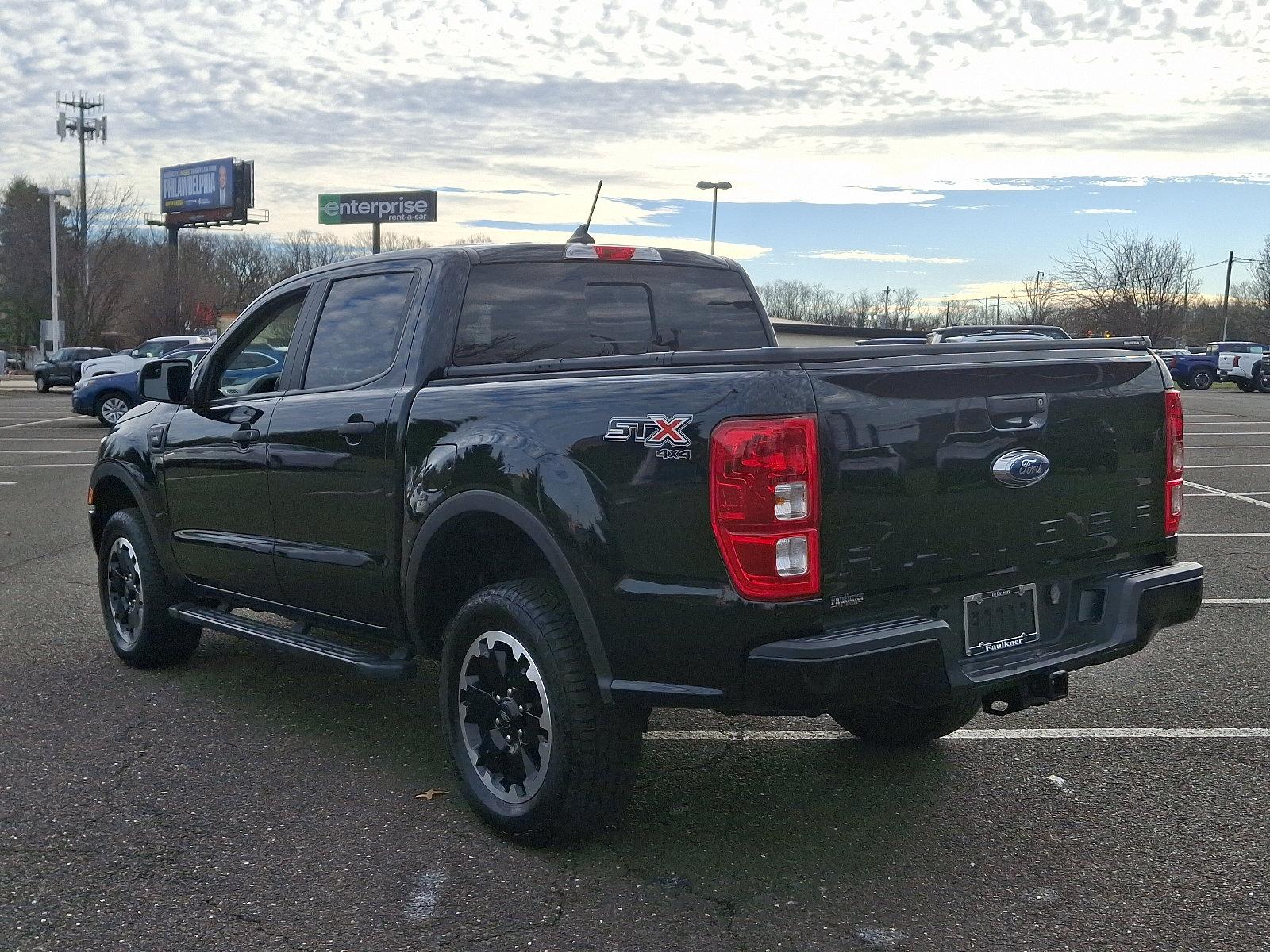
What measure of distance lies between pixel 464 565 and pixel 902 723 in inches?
69.3

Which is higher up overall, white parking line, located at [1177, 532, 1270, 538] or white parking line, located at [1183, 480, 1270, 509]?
white parking line, located at [1177, 532, 1270, 538]

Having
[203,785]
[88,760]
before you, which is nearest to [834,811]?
[203,785]

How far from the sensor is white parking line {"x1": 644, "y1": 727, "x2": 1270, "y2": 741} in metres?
4.93

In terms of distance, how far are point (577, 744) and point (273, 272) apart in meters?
112

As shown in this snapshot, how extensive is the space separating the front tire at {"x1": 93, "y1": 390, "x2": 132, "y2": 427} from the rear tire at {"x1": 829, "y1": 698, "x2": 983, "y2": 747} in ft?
67.0

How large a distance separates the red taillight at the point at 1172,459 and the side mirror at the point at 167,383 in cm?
402

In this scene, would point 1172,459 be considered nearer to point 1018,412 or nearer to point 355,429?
point 1018,412

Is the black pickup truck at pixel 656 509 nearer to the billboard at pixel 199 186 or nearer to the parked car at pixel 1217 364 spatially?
the parked car at pixel 1217 364

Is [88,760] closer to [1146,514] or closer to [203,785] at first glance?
[203,785]

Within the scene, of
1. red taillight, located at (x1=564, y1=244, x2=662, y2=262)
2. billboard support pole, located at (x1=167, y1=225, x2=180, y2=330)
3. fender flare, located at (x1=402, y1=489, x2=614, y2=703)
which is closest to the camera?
fender flare, located at (x1=402, y1=489, x2=614, y2=703)

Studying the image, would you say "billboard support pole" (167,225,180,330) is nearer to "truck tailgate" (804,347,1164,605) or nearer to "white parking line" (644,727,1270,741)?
"white parking line" (644,727,1270,741)

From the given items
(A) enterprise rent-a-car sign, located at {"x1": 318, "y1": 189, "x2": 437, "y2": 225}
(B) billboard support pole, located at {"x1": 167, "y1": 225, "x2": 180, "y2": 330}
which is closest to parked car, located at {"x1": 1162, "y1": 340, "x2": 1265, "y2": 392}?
(B) billboard support pole, located at {"x1": 167, "y1": 225, "x2": 180, "y2": 330}

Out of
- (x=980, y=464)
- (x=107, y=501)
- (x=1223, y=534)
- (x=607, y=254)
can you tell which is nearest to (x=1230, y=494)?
(x=1223, y=534)

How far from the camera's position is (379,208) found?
303ft
